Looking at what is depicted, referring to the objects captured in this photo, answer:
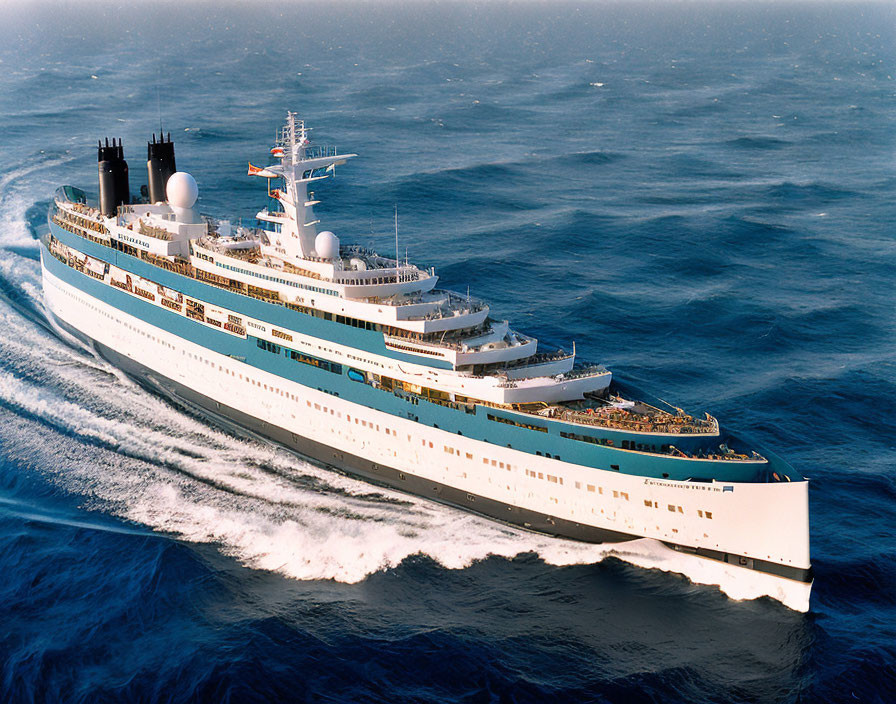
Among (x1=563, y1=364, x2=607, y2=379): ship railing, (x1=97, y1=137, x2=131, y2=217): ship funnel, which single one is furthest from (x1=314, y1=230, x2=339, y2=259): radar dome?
(x1=97, y1=137, x2=131, y2=217): ship funnel

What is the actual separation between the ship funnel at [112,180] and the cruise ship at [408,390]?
1.82 m

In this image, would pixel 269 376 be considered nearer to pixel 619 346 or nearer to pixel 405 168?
pixel 619 346

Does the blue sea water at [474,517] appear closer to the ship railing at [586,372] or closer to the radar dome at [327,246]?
the ship railing at [586,372]

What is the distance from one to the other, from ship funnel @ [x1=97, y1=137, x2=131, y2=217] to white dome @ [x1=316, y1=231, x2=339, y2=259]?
2017 centimetres

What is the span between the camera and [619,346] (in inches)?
2304

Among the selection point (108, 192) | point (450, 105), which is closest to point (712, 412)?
point (108, 192)

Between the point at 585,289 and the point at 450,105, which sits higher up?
the point at 450,105

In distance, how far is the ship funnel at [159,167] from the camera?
6025cm

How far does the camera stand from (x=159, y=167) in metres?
60.7

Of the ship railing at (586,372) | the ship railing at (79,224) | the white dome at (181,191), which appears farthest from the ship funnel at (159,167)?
the ship railing at (586,372)

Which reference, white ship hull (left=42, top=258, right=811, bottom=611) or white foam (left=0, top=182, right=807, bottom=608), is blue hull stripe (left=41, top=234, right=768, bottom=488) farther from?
white foam (left=0, top=182, right=807, bottom=608)

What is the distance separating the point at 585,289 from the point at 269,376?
27.3 meters

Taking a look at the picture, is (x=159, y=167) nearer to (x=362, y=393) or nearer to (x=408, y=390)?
(x=362, y=393)

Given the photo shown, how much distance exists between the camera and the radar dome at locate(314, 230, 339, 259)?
155 ft
